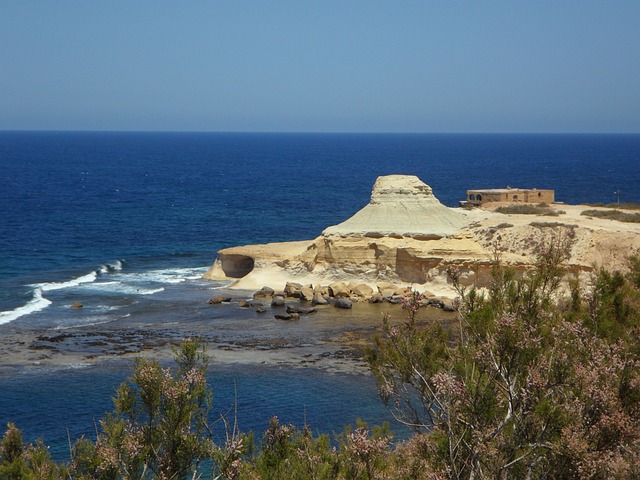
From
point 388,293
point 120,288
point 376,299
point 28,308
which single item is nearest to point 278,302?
point 376,299

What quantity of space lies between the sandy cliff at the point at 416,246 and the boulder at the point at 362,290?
170 centimetres

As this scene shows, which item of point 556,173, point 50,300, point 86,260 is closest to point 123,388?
point 50,300

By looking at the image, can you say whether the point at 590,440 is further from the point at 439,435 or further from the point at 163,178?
the point at 163,178

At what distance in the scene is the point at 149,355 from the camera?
33.3 metres

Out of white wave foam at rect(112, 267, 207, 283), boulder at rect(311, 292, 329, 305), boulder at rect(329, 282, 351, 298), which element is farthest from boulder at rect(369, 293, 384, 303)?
white wave foam at rect(112, 267, 207, 283)

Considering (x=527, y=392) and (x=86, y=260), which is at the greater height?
(x=527, y=392)

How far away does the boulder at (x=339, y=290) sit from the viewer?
144ft

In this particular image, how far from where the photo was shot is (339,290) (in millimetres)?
44031

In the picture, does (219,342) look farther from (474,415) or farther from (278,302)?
(474,415)

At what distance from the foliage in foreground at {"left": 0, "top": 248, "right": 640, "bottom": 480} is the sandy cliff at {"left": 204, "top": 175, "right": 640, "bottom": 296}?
97.1ft

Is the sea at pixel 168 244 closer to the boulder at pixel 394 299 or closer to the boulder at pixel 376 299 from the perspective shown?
the boulder at pixel 376 299

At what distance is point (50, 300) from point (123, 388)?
110 ft

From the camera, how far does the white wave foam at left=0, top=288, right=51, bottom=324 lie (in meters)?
A: 40.1

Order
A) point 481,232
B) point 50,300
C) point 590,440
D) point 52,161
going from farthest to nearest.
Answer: point 52,161 < point 481,232 < point 50,300 < point 590,440
